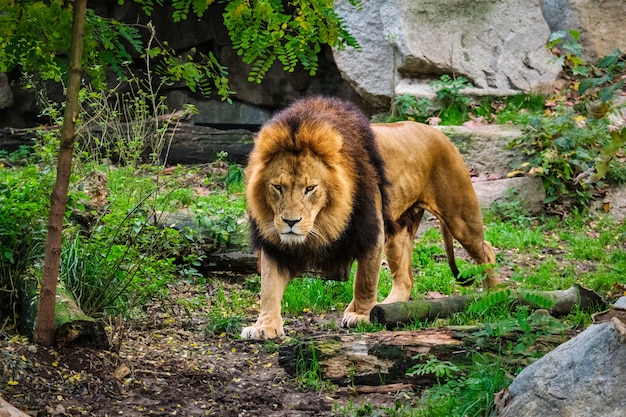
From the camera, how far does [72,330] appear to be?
4246 millimetres

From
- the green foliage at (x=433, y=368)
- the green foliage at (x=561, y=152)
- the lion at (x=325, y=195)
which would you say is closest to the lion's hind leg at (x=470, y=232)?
the lion at (x=325, y=195)

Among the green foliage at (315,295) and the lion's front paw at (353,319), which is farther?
the green foliage at (315,295)

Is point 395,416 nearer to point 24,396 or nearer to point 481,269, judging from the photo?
point 481,269

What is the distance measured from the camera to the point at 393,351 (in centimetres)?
436

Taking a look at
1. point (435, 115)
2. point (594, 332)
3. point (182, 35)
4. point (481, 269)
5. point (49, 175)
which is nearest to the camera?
point (594, 332)

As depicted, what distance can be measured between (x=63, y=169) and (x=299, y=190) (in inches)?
69.6

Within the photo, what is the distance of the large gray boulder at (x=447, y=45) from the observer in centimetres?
1176

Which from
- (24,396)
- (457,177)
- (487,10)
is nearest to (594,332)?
(24,396)

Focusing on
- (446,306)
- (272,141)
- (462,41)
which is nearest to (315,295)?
Answer: (446,306)

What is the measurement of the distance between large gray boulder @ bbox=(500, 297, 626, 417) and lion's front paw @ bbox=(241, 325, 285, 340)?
228 centimetres

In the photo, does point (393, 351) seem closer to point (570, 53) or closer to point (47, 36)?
point (47, 36)

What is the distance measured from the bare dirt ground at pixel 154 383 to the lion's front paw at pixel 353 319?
812mm

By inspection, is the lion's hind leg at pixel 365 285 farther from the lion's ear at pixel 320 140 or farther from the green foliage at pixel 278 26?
the green foliage at pixel 278 26

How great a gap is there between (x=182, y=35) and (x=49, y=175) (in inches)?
364
